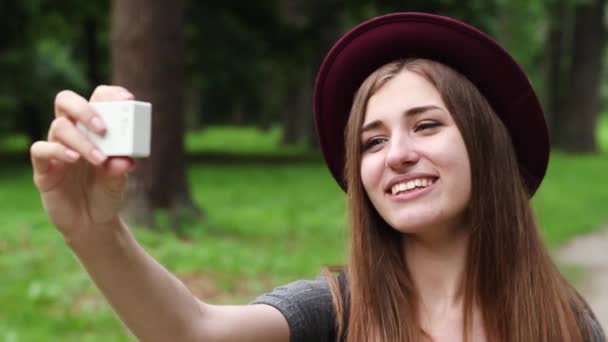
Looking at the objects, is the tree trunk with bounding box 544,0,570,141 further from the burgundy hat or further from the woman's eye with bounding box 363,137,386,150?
the woman's eye with bounding box 363,137,386,150

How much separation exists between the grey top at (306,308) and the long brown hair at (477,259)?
3 centimetres

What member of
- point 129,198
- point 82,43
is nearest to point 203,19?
point 82,43

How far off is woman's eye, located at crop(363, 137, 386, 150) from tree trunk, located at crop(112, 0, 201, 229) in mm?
6122

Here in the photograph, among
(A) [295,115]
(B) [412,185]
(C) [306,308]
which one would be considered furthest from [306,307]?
(A) [295,115]

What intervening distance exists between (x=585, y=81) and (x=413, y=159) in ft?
87.4

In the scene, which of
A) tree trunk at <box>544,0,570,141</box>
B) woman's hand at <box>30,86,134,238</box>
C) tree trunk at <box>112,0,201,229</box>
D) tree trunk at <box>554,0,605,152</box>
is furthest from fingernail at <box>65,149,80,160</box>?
tree trunk at <box>544,0,570,141</box>

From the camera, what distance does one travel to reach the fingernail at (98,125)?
4.56 feet

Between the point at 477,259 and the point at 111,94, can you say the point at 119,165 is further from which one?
the point at 477,259

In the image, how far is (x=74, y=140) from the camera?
1.42 m

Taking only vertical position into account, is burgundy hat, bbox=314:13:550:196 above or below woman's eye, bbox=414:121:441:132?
above

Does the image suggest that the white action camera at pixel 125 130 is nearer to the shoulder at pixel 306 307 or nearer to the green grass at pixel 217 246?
the shoulder at pixel 306 307

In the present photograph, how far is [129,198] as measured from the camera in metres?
8.12

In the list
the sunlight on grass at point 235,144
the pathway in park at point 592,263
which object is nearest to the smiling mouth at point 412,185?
the pathway in park at point 592,263

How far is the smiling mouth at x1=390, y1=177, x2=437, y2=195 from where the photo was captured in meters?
1.96
